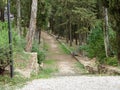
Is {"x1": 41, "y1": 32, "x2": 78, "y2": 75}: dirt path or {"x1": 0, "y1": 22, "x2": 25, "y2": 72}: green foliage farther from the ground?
{"x1": 0, "y1": 22, "x2": 25, "y2": 72}: green foliage

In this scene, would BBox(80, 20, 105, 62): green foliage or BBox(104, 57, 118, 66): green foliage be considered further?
BBox(80, 20, 105, 62): green foliage

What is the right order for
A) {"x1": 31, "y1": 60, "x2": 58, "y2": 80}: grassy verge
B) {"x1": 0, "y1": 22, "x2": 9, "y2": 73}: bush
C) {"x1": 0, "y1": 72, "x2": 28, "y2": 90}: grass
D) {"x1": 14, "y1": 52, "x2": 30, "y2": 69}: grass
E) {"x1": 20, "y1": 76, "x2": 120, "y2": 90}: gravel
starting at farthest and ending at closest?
1. {"x1": 31, "y1": 60, "x2": 58, "y2": 80}: grassy verge
2. {"x1": 14, "y1": 52, "x2": 30, "y2": 69}: grass
3. {"x1": 0, "y1": 22, "x2": 9, "y2": 73}: bush
4. {"x1": 0, "y1": 72, "x2": 28, "y2": 90}: grass
5. {"x1": 20, "y1": 76, "x2": 120, "y2": 90}: gravel

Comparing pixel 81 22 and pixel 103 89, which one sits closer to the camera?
pixel 103 89

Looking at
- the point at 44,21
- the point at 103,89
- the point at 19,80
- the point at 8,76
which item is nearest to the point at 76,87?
the point at 103,89

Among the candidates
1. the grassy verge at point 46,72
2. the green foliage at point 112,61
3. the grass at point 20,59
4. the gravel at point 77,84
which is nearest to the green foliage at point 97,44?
the green foliage at point 112,61

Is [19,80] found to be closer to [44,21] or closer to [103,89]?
[103,89]

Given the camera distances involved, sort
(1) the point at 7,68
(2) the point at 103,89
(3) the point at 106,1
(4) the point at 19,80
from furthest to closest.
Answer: (3) the point at 106,1 < (1) the point at 7,68 < (4) the point at 19,80 < (2) the point at 103,89

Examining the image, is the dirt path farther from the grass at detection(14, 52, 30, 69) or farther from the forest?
the grass at detection(14, 52, 30, 69)

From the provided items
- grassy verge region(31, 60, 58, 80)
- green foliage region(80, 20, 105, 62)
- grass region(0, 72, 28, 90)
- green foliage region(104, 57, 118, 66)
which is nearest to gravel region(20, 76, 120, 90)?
grass region(0, 72, 28, 90)

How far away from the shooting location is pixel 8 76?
1345cm

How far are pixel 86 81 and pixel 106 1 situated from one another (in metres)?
7.88

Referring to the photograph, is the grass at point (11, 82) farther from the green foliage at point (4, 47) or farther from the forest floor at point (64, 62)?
the forest floor at point (64, 62)

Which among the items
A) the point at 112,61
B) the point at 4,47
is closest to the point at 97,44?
the point at 112,61

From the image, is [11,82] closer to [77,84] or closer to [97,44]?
[77,84]
